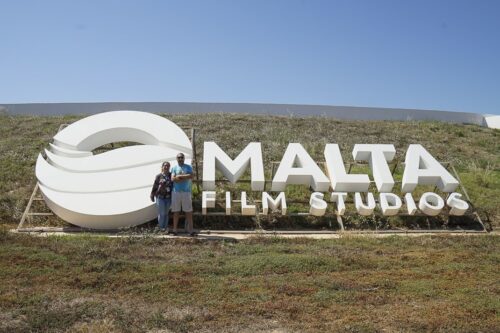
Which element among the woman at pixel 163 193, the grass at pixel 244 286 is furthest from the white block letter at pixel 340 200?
the woman at pixel 163 193

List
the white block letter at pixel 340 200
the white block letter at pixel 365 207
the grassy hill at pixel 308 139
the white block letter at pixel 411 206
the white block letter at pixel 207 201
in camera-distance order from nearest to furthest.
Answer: the white block letter at pixel 207 201 → the white block letter at pixel 365 207 → the white block letter at pixel 340 200 → the white block letter at pixel 411 206 → the grassy hill at pixel 308 139

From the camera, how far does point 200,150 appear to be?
642 inches

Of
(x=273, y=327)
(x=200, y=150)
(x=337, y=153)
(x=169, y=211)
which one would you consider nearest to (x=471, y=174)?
(x=337, y=153)

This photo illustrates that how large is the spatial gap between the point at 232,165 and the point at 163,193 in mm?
1866

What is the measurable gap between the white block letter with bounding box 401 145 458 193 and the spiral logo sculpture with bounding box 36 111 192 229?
4.80m

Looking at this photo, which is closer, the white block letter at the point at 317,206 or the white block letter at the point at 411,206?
the white block letter at the point at 317,206

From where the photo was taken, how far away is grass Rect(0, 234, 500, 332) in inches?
215

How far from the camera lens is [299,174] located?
1112 centimetres

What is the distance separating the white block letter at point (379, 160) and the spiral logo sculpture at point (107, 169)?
3903 millimetres

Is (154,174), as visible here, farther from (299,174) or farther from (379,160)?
(379,160)

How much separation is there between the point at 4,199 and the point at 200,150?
6.05m

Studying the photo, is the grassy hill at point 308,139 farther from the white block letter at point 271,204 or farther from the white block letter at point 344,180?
the white block letter at point 271,204

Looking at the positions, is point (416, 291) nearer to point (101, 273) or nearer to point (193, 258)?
point (193, 258)

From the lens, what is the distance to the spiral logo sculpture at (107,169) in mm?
10023
